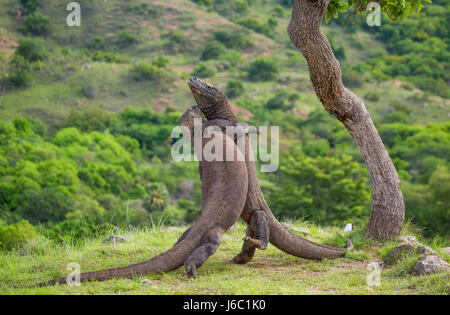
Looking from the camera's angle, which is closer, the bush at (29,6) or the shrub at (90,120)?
the shrub at (90,120)

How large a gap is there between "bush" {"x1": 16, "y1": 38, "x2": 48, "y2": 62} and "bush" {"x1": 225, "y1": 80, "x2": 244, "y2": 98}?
26.7 metres

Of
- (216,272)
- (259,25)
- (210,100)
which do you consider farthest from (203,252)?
(259,25)

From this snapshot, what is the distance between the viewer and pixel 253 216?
6.68 metres

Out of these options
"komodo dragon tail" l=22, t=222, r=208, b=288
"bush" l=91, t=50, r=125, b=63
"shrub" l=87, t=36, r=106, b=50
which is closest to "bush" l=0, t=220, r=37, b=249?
"komodo dragon tail" l=22, t=222, r=208, b=288

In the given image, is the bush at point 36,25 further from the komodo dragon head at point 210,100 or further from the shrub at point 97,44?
the komodo dragon head at point 210,100

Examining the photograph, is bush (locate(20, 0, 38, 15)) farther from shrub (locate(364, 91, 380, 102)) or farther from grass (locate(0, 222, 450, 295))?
grass (locate(0, 222, 450, 295))

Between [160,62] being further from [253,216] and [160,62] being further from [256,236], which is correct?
[256,236]

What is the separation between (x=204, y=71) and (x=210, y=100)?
238 feet

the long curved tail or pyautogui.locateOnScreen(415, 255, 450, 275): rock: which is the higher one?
pyautogui.locateOnScreen(415, 255, 450, 275): rock

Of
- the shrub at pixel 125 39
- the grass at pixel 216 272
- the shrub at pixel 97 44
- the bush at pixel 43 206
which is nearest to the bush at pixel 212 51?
the shrub at pixel 125 39

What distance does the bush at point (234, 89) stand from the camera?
7669 centimetres

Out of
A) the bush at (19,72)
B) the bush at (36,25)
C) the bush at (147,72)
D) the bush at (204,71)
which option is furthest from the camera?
the bush at (36,25)

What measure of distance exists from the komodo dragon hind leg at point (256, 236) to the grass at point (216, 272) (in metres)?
0.13

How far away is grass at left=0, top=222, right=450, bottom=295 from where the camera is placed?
5.18 meters
